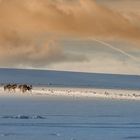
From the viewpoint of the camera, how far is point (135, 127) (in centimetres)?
2986

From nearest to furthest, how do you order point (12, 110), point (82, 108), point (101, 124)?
1. point (101, 124)
2. point (12, 110)
3. point (82, 108)

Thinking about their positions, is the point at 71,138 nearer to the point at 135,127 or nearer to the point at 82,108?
the point at 135,127

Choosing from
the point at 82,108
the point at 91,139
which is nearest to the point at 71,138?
the point at 91,139

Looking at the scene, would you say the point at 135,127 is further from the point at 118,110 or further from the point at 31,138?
the point at 118,110

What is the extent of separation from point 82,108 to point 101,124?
9.99 meters

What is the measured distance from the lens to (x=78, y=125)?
30266 mm

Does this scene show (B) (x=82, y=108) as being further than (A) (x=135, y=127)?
Yes

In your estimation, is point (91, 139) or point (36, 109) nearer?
point (91, 139)

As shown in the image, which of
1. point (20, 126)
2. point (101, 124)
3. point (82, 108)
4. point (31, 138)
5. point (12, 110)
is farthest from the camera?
point (82, 108)

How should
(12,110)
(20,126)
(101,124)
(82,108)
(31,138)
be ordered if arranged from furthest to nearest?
(82,108) < (12,110) < (101,124) < (20,126) < (31,138)

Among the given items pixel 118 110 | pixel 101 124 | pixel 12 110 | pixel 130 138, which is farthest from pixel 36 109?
pixel 130 138

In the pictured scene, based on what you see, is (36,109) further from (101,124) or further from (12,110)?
(101,124)

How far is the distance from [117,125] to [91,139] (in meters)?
5.35

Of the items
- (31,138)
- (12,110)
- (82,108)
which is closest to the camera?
(31,138)
